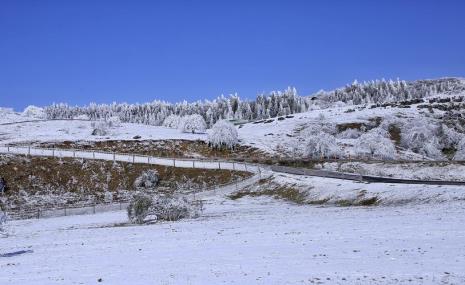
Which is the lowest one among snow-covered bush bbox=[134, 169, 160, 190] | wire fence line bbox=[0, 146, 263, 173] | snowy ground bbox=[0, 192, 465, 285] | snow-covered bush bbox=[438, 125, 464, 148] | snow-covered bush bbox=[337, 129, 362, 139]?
snowy ground bbox=[0, 192, 465, 285]

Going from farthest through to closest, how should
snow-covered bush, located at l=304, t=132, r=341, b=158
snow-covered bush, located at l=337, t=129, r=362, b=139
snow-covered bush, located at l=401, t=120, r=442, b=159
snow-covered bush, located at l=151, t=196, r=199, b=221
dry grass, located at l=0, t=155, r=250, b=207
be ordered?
snow-covered bush, located at l=337, t=129, r=362, b=139
snow-covered bush, located at l=401, t=120, r=442, b=159
snow-covered bush, located at l=304, t=132, r=341, b=158
dry grass, located at l=0, t=155, r=250, b=207
snow-covered bush, located at l=151, t=196, r=199, b=221

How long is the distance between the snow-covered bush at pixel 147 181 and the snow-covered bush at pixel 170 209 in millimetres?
26759

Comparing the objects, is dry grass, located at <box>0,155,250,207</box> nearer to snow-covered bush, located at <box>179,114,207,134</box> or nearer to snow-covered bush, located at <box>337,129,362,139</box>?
snow-covered bush, located at <box>179,114,207,134</box>

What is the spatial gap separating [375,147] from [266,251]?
73.7 metres

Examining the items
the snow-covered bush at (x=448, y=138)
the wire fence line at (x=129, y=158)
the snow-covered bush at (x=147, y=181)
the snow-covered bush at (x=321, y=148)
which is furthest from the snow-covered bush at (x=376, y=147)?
the snow-covered bush at (x=147, y=181)

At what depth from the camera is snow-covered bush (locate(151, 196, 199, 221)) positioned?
3775cm

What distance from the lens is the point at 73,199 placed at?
60.3 m

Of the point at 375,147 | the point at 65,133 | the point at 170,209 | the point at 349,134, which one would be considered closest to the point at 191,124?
the point at 65,133

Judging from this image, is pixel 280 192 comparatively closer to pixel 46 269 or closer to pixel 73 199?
pixel 73 199

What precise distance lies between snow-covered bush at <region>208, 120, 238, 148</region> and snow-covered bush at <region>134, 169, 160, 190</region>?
30703 mm

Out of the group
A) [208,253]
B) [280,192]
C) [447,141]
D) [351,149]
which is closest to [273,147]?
[351,149]

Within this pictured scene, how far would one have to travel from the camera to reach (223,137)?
9625 centimetres

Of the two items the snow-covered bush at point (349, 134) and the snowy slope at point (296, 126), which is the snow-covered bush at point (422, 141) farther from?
the snow-covered bush at point (349, 134)

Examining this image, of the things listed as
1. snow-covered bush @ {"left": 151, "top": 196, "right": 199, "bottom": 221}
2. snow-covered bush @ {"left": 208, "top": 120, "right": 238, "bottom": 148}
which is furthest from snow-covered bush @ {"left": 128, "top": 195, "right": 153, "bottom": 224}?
snow-covered bush @ {"left": 208, "top": 120, "right": 238, "bottom": 148}
